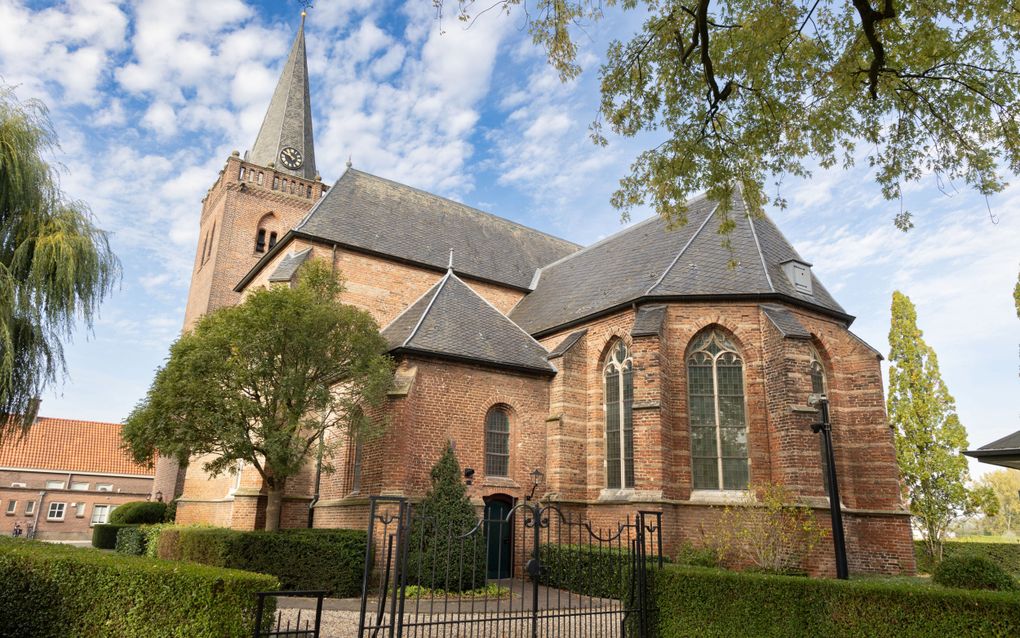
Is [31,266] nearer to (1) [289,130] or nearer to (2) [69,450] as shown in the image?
(1) [289,130]

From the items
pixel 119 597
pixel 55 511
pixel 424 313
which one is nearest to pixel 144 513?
pixel 424 313

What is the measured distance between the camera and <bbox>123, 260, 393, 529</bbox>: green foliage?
1335cm

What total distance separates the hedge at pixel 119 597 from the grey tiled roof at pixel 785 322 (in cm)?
1326

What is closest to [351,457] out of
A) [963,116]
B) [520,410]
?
[520,410]

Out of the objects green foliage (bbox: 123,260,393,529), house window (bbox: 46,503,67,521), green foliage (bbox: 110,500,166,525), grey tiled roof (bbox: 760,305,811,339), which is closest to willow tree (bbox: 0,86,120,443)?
green foliage (bbox: 123,260,393,529)

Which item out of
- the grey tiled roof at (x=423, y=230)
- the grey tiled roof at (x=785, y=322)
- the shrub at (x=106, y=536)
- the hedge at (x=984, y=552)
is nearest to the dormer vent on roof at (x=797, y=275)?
the grey tiled roof at (x=785, y=322)

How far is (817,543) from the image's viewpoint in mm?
14430

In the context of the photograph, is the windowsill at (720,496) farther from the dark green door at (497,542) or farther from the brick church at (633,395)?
the dark green door at (497,542)

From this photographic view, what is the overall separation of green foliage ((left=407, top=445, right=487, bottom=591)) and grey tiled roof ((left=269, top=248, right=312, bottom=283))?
26.0 feet

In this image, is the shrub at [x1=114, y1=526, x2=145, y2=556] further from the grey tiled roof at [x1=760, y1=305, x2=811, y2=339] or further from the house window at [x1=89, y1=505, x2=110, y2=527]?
the house window at [x1=89, y1=505, x2=110, y2=527]

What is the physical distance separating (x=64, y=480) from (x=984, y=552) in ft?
149

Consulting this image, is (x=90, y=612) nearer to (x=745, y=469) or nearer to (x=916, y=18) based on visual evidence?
(x=916, y=18)

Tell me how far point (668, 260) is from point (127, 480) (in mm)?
37352

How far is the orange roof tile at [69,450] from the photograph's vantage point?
3766cm
